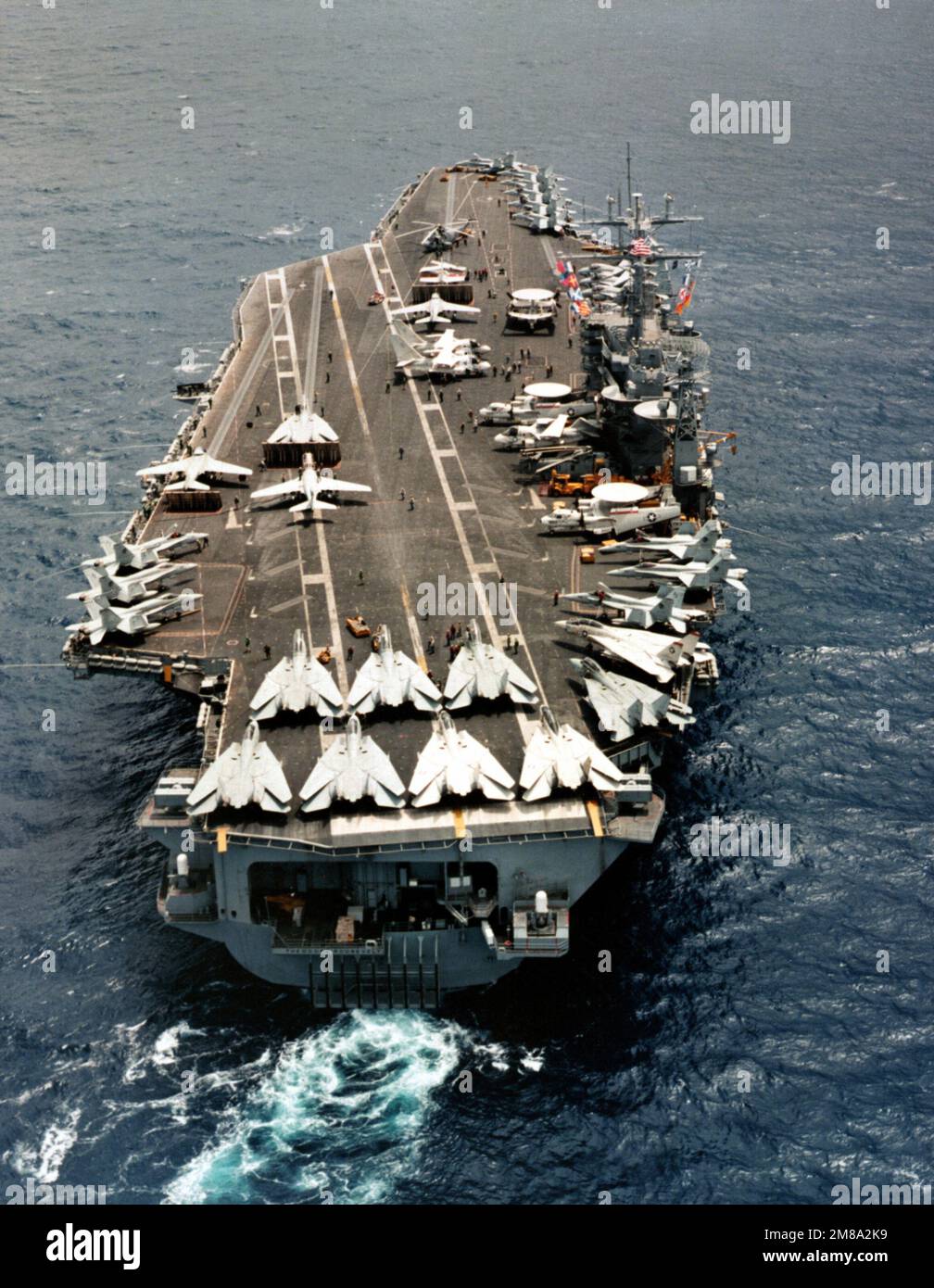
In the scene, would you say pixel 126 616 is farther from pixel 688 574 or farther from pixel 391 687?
pixel 688 574

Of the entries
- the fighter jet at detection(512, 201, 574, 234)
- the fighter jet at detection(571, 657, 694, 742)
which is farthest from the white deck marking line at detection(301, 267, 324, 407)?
the fighter jet at detection(571, 657, 694, 742)

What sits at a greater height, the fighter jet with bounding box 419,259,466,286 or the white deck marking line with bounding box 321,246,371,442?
the fighter jet with bounding box 419,259,466,286

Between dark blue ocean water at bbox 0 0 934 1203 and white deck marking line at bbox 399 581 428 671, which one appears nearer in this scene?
dark blue ocean water at bbox 0 0 934 1203

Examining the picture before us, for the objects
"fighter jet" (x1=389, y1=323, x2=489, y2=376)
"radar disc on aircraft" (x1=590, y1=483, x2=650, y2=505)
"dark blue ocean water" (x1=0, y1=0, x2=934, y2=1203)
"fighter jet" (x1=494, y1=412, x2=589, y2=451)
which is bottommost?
"dark blue ocean water" (x1=0, y1=0, x2=934, y2=1203)

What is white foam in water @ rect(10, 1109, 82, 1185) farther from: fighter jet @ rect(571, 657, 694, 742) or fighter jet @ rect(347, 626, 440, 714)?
fighter jet @ rect(571, 657, 694, 742)
